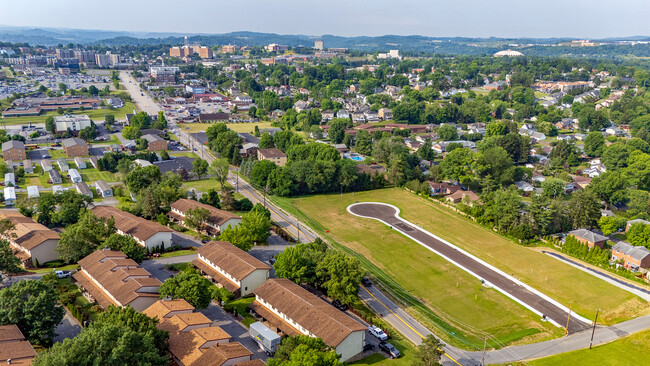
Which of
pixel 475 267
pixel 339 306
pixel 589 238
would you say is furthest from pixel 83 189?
pixel 589 238

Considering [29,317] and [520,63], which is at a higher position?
[520,63]

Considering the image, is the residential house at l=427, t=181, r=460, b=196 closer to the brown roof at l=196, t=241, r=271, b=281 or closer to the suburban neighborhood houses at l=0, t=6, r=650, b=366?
the suburban neighborhood houses at l=0, t=6, r=650, b=366

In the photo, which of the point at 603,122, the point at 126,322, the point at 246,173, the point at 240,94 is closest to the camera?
the point at 126,322

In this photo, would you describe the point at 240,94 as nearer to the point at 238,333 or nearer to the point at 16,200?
the point at 16,200

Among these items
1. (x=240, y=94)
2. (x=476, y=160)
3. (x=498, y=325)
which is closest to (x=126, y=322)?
(x=498, y=325)

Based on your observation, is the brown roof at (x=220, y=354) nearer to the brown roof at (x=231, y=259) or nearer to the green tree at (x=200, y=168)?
the brown roof at (x=231, y=259)

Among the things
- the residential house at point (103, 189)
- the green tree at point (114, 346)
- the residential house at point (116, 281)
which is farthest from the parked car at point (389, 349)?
the residential house at point (103, 189)

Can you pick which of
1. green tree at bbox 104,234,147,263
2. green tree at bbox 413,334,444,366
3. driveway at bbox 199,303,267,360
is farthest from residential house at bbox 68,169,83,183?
green tree at bbox 413,334,444,366
